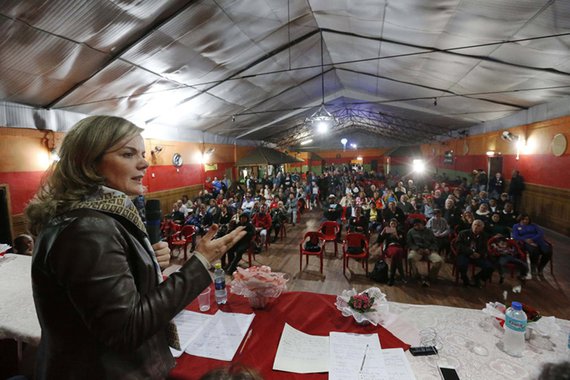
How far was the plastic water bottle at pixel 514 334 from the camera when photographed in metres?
1.55

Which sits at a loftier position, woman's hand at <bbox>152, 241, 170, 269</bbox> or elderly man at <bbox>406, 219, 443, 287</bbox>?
woman's hand at <bbox>152, 241, 170, 269</bbox>

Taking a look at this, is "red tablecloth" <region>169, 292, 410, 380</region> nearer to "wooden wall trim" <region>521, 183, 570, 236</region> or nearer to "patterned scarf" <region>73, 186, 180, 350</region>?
"patterned scarf" <region>73, 186, 180, 350</region>

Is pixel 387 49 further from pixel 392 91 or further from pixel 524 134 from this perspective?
pixel 524 134

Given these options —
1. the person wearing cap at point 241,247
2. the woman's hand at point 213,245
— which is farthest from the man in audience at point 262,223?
the woman's hand at point 213,245

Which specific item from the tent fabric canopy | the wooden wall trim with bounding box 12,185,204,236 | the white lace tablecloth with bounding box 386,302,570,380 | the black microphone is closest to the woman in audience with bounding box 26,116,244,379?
the black microphone

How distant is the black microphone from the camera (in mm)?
1409

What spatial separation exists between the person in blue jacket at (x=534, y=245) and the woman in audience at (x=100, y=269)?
617 cm

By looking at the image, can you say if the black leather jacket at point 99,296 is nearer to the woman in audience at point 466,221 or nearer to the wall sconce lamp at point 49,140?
the woman in audience at point 466,221

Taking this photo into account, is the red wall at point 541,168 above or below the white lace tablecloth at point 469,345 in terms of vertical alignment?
above

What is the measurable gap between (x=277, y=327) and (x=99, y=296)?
1282mm

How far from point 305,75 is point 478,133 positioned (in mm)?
9282

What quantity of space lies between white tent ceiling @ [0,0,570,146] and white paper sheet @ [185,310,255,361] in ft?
14.0

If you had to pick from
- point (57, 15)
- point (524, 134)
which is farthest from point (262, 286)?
point (524, 134)

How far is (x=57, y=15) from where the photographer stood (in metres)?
3.63
